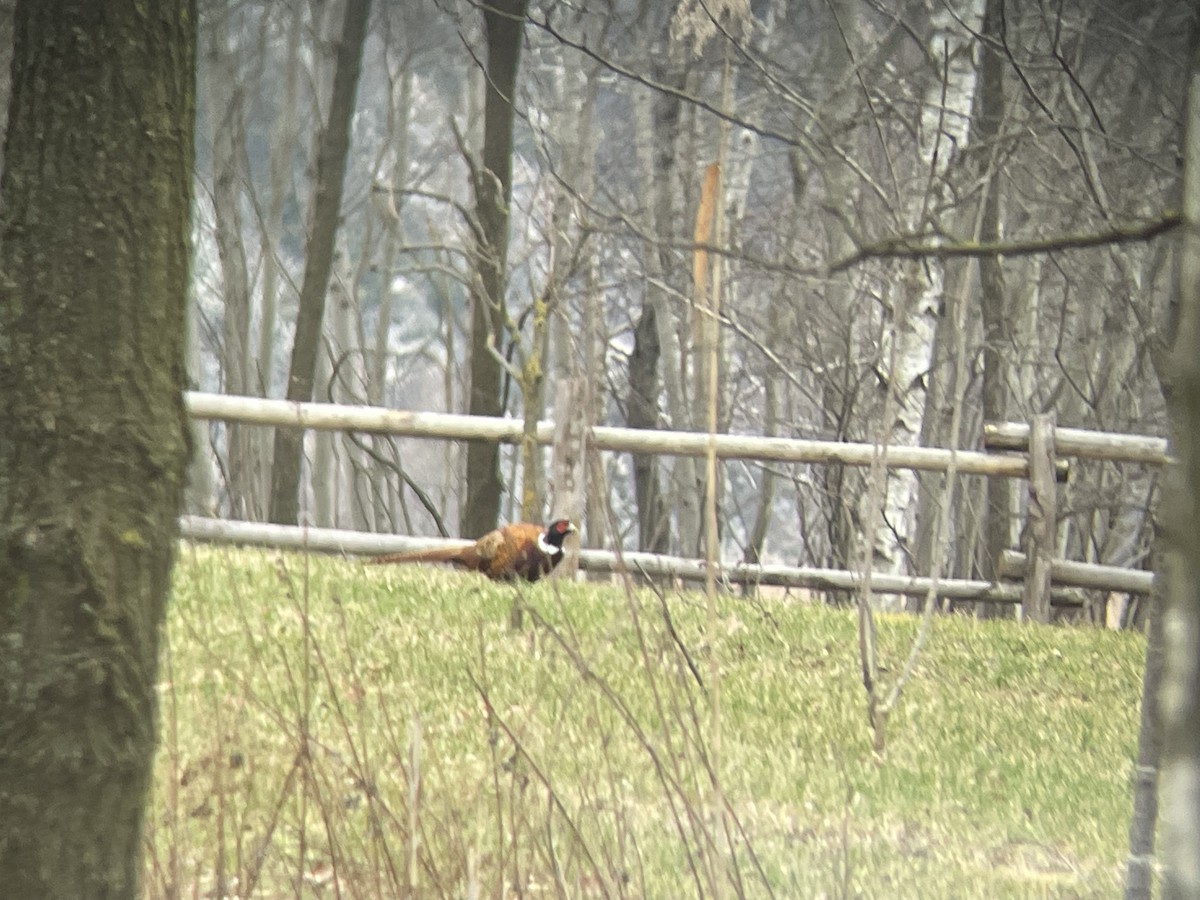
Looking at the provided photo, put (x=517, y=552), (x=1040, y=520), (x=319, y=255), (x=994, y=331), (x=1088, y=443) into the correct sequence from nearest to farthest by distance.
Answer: (x=517, y=552) → (x=1088, y=443) → (x=1040, y=520) → (x=994, y=331) → (x=319, y=255)

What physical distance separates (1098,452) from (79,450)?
7217 millimetres

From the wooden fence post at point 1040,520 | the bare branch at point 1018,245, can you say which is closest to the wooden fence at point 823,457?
the wooden fence post at point 1040,520

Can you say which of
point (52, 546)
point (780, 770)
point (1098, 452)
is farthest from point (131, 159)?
point (1098, 452)

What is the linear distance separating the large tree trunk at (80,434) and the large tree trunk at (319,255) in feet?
28.9

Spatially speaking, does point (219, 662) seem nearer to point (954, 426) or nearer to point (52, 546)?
point (52, 546)

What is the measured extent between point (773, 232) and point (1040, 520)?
7058 mm

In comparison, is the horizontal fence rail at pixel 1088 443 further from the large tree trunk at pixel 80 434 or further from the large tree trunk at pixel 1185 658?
the large tree trunk at pixel 1185 658

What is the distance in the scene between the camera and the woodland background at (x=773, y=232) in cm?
748

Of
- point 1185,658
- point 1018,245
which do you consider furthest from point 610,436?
point 1185,658

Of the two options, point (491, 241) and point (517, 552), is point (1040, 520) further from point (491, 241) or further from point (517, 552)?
point (491, 241)

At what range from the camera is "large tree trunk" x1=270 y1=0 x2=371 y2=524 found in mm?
11312

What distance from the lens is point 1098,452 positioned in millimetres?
8180

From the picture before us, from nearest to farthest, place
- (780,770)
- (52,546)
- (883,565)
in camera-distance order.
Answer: (52,546)
(780,770)
(883,565)

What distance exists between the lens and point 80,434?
6.17 ft
